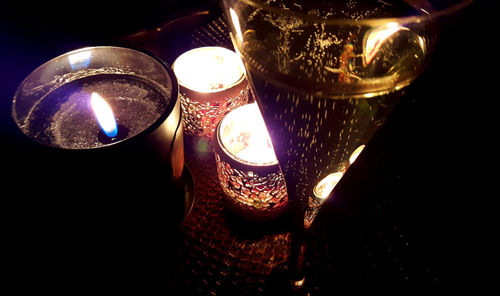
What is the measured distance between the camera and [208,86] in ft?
2.70

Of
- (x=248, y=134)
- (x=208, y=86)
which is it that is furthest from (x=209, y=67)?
(x=248, y=134)

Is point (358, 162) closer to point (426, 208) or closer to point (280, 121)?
point (426, 208)

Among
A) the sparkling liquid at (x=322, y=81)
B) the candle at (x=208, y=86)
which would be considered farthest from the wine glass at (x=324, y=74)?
the candle at (x=208, y=86)

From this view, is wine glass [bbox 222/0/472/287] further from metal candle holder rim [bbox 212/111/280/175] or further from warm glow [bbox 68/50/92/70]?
warm glow [bbox 68/50/92/70]

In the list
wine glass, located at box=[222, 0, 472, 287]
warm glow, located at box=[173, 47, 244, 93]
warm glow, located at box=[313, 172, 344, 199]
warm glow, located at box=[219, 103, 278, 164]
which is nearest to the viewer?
wine glass, located at box=[222, 0, 472, 287]

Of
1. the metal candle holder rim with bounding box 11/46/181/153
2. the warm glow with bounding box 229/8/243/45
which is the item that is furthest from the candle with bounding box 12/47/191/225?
the warm glow with bounding box 229/8/243/45

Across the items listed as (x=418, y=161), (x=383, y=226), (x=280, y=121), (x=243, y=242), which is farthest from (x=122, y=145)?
(x=418, y=161)

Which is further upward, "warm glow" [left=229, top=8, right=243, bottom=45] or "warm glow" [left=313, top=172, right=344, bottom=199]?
"warm glow" [left=229, top=8, right=243, bottom=45]

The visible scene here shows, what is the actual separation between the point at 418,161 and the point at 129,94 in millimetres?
525

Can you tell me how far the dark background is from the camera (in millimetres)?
554

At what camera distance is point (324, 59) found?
405mm

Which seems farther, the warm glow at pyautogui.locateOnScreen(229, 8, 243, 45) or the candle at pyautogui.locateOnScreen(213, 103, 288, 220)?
the candle at pyautogui.locateOnScreen(213, 103, 288, 220)

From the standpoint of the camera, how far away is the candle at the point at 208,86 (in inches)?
27.2

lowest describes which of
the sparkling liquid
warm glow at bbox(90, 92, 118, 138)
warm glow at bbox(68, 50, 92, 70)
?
warm glow at bbox(90, 92, 118, 138)
